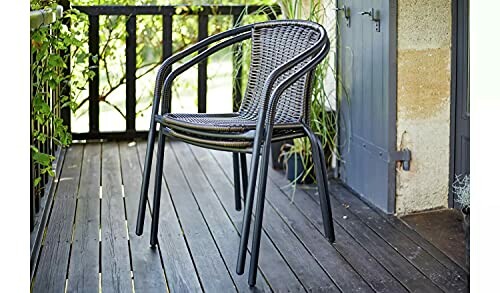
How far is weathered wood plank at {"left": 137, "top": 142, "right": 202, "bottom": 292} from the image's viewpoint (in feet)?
8.60

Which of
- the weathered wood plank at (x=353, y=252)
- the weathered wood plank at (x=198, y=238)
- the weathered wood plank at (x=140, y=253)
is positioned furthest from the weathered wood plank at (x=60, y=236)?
the weathered wood plank at (x=353, y=252)

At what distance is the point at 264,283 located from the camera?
8.64ft

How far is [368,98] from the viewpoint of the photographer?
3629 millimetres

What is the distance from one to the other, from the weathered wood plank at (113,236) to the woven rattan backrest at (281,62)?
71cm

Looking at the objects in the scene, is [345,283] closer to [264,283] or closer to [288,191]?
[264,283]

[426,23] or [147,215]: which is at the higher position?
[426,23]

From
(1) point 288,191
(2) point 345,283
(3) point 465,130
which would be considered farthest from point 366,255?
→ (1) point 288,191

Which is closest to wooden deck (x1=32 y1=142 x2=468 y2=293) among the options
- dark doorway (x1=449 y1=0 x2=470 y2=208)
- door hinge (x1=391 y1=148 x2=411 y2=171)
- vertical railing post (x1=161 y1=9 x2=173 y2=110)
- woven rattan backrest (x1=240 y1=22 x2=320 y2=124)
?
door hinge (x1=391 y1=148 x2=411 y2=171)

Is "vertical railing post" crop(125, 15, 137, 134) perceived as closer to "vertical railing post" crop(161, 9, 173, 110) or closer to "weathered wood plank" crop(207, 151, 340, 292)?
"vertical railing post" crop(161, 9, 173, 110)

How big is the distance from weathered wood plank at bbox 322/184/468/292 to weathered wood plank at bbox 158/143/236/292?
62 cm

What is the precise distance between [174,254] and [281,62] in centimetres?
88

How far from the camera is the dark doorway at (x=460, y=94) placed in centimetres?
328
